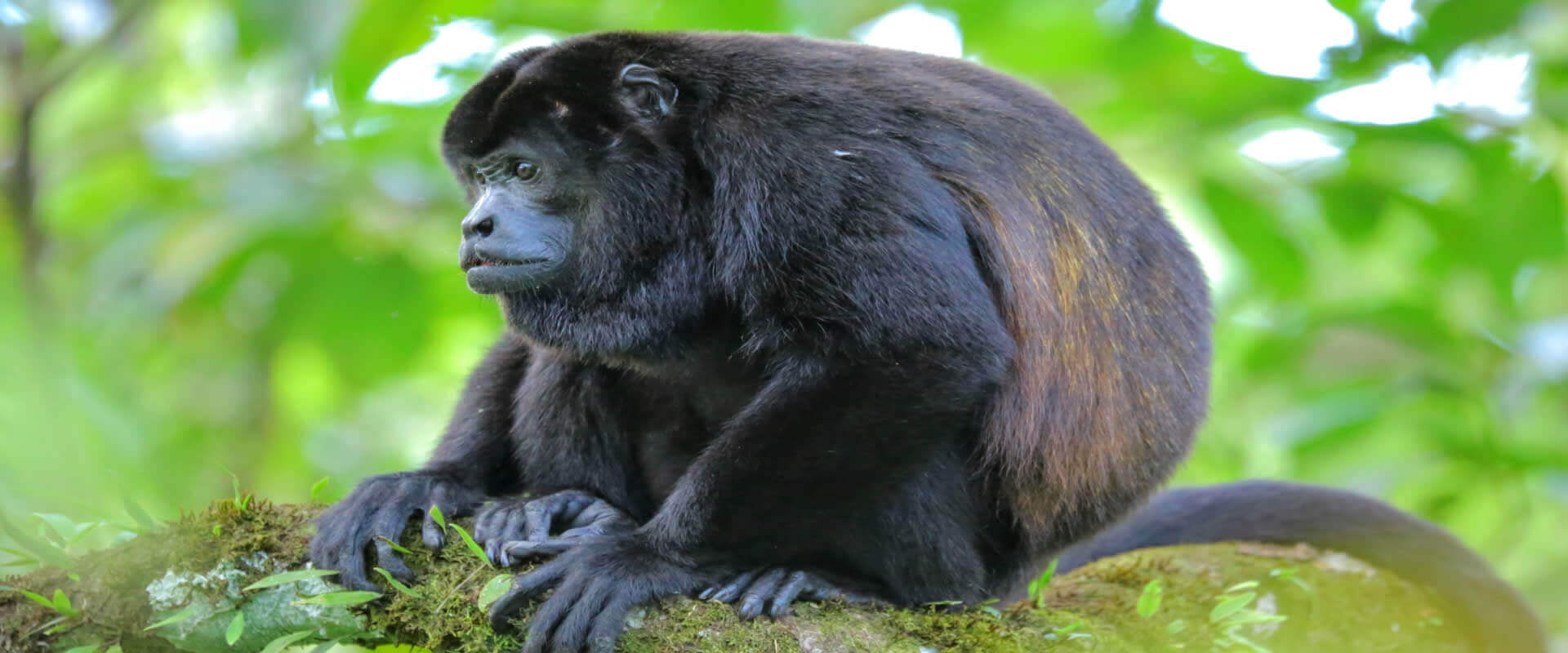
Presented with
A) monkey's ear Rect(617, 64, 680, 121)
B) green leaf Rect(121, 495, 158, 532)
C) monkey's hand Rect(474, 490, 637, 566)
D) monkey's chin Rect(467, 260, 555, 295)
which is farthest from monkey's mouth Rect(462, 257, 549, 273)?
green leaf Rect(121, 495, 158, 532)

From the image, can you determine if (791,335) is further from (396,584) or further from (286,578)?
(286,578)

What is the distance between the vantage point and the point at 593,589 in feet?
7.91

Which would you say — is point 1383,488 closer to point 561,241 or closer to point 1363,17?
point 1363,17

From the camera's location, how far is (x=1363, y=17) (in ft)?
13.1

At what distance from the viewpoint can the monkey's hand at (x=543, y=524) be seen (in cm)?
262

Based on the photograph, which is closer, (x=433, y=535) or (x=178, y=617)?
(x=178, y=617)

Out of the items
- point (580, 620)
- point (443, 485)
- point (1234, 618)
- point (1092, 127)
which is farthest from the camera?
point (1092, 127)

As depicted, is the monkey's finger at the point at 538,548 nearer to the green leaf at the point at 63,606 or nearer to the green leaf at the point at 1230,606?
the green leaf at the point at 63,606

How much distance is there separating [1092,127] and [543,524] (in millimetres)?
3027

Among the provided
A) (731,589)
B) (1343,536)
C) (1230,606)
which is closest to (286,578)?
(731,589)

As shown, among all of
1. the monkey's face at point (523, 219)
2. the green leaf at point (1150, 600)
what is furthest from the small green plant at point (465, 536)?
the green leaf at point (1150, 600)

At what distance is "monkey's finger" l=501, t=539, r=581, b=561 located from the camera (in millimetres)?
2582

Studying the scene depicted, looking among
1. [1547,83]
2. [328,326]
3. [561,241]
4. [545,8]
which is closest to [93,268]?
[328,326]

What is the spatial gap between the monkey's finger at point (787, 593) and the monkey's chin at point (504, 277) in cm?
108
